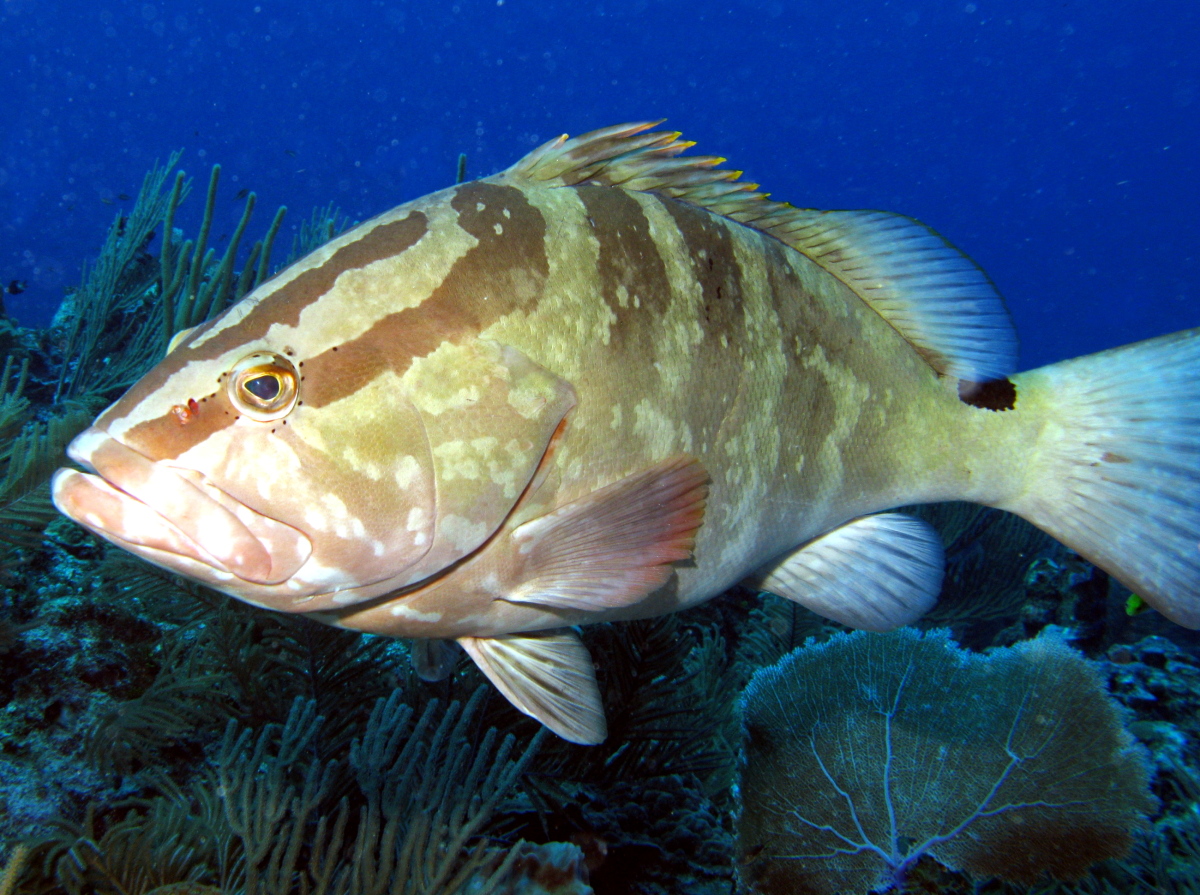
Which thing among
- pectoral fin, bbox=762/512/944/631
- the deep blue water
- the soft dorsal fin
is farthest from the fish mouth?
the deep blue water

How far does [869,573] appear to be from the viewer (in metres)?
2.29

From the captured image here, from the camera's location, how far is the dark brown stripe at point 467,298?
4.58ft

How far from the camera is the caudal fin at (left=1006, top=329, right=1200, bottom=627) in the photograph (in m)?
1.87

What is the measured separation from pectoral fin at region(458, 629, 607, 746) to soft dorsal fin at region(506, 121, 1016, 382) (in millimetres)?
1431

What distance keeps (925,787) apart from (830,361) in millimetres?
2273

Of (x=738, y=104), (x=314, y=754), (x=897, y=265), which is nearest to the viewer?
(x=897, y=265)

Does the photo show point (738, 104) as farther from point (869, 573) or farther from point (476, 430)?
point (476, 430)

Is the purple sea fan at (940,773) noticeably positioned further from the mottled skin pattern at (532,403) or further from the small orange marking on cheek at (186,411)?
the small orange marking on cheek at (186,411)

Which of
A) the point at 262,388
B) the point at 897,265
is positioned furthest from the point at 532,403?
the point at 897,265

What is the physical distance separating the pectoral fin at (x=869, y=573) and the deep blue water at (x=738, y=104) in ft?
242

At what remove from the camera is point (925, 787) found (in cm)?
303

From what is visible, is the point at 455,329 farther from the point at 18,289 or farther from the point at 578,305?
the point at 18,289

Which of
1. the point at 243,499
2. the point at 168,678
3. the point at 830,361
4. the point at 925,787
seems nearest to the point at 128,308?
the point at 168,678

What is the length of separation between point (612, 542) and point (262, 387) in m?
0.86
